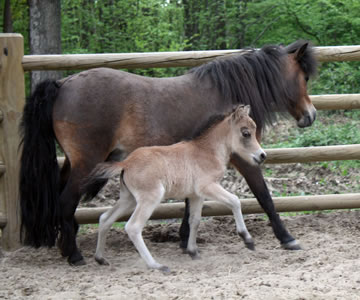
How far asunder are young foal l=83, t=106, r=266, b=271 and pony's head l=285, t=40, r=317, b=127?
29.9 inches

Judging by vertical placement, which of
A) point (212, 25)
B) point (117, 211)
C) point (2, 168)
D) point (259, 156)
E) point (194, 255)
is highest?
point (212, 25)

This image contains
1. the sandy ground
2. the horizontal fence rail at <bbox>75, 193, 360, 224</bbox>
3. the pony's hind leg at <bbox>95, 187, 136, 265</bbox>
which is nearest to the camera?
the sandy ground

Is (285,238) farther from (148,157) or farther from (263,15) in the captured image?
(263,15)

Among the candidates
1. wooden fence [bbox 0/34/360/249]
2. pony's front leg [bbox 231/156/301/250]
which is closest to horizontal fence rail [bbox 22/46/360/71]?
wooden fence [bbox 0/34/360/249]

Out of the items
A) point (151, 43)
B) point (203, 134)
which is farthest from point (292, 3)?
point (203, 134)

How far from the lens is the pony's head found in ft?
16.3

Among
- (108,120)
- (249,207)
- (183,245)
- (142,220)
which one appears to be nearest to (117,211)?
(142,220)

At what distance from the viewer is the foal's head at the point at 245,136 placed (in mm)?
4410

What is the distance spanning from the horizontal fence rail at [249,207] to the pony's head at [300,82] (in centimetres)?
88

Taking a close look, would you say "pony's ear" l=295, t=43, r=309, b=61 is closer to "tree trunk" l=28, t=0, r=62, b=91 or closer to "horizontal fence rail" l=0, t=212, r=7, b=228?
"horizontal fence rail" l=0, t=212, r=7, b=228

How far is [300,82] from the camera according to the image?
16.4 feet

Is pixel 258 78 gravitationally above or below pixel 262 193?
above

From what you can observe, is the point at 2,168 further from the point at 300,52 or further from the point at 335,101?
the point at 335,101

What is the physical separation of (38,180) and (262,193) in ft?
6.26
